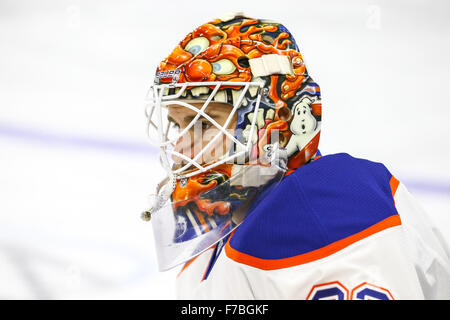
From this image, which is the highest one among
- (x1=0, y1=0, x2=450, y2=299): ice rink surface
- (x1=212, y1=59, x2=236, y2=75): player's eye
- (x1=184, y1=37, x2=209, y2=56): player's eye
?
(x1=184, y1=37, x2=209, y2=56): player's eye

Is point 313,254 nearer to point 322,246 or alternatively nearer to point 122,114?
point 322,246

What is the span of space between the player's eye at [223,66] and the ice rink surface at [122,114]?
1056mm

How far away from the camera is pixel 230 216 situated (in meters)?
1.15

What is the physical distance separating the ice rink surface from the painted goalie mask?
0.84 metres

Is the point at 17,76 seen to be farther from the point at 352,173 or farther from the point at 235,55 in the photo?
the point at 352,173

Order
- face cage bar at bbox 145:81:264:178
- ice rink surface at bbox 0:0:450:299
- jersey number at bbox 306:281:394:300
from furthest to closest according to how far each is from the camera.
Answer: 1. ice rink surface at bbox 0:0:450:299
2. face cage bar at bbox 145:81:264:178
3. jersey number at bbox 306:281:394:300

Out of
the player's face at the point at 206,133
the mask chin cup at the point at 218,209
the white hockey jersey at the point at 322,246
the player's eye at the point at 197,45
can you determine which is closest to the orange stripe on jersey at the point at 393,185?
the white hockey jersey at the point at 322,246

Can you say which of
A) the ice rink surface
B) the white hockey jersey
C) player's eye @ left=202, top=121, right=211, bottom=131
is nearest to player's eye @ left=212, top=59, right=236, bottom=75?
player's eye @ left=202, top=121, right=211, bottom=131

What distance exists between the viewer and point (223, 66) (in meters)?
1.16

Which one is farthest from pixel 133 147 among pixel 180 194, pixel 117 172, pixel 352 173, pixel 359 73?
pixel 352 173

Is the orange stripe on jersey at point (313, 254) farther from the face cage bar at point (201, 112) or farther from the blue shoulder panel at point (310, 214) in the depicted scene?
the face cage bar at point (201, 112)

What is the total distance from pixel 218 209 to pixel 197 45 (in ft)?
1.32

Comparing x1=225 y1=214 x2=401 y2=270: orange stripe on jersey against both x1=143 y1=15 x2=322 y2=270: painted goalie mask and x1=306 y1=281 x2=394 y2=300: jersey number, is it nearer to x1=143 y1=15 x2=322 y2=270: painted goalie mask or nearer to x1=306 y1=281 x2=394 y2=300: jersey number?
x1=306 y1=281 x2=394 y2=300: jersey number

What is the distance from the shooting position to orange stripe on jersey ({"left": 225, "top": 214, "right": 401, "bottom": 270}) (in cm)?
94
